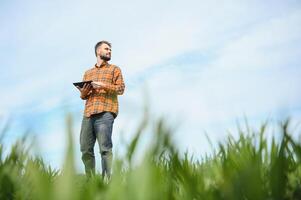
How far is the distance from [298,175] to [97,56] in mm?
5599

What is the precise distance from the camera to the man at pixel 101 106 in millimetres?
6219

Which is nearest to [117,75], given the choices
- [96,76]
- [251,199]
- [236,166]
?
[96,76]

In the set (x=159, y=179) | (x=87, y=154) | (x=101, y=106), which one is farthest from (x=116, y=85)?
(x=159, y=179)

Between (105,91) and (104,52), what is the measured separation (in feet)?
2.25

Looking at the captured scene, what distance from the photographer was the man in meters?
6.22

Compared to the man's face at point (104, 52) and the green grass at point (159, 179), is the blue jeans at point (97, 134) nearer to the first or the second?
the man's face at point (104, 52)

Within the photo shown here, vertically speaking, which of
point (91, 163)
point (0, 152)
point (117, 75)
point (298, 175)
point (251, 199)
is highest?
point (117, 75)

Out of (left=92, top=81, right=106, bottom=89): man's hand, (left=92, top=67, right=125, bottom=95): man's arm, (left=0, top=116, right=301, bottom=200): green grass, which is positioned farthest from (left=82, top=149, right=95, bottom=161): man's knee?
(left=0, top=116, right=301, bottom=200): green grass

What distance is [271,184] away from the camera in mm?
920

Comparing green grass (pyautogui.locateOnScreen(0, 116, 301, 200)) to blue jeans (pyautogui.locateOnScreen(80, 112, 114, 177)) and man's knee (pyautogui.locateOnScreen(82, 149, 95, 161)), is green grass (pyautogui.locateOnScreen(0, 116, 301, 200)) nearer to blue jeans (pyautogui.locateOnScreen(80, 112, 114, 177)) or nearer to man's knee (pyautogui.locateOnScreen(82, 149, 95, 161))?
blue jeans (pyautogui.locateOnScreen(80, 112, 114, 177))

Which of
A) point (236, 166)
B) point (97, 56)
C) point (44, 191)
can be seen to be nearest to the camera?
point (44, 191)

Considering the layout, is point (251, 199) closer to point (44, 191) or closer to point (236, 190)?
point (236, 190)

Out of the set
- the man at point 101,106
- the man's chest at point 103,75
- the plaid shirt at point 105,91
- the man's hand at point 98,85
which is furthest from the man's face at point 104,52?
the man's hand at point 98,85

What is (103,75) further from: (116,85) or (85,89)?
(85,89)
